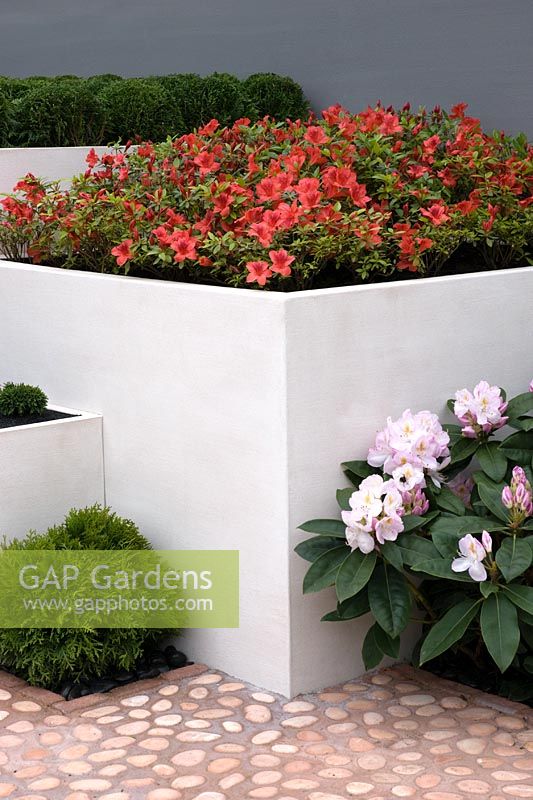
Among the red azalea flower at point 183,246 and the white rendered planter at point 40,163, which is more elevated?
the white rendered planter at point 40,163

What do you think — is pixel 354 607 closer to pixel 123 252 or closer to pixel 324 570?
pixel 324 570

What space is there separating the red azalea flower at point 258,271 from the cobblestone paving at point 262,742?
4.68ft

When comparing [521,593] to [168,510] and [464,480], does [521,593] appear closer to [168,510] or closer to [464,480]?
[464,480]

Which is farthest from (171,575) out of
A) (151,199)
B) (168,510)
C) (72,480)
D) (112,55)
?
(112,55)

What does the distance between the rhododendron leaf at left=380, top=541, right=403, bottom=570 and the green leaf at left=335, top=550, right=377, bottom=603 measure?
36mm

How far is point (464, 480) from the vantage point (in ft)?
13.9

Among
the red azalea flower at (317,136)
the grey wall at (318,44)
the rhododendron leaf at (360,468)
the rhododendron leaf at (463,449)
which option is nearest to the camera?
the rhododendron leaf at (360,468)

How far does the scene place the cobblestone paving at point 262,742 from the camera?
3.31 meters

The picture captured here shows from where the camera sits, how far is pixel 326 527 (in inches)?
148

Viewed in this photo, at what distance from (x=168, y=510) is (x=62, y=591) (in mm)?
564

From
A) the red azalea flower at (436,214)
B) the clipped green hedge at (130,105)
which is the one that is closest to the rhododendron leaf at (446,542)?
the red azalea flower at (436,214)

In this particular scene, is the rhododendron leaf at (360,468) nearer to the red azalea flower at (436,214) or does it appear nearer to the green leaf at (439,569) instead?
the green leaf at (439,569)

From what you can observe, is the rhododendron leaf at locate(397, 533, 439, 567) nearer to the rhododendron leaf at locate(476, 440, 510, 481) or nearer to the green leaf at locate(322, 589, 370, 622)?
the green leaf at locate(322, 589, 370, 622)

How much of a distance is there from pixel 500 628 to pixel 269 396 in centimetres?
105
